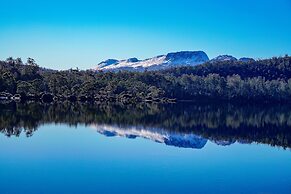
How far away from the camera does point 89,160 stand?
24.5m

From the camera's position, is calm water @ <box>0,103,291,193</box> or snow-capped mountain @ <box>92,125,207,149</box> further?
snow-capped mountain @ <box>92,125,207,149</box>

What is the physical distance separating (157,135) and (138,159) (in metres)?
13.5

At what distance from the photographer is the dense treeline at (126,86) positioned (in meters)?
101

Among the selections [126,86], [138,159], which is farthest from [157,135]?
[126,86]

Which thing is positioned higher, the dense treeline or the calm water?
the dense treeline

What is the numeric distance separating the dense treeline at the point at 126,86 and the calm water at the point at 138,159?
5693 cm

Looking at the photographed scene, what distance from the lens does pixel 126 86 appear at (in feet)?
375

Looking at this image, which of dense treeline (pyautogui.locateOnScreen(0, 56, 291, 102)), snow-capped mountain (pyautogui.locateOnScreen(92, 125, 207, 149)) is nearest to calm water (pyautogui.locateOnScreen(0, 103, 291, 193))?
snow-capped mountain (pyautogui.locateOnScreen(92, 125, 207, 149))

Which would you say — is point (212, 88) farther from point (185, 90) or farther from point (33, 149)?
point (33, 149)

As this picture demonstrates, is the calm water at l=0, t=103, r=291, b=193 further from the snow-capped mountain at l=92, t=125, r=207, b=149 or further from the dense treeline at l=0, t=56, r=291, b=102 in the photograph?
the dense treeline at l=0, t=56, r=291, b=102

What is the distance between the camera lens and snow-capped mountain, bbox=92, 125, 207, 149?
34562 millimetres

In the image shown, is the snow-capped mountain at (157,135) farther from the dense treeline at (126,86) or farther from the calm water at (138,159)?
the dense treeline at (126,86)

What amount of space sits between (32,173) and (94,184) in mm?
3912

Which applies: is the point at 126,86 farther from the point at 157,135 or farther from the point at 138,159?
the point at 138,159
